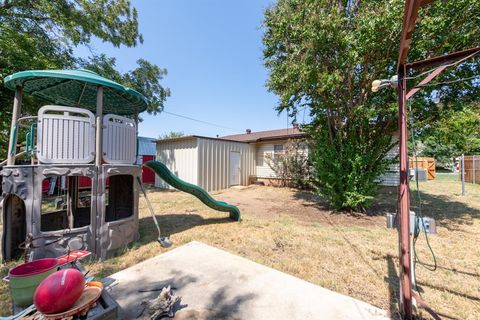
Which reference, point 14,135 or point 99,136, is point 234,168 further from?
point 14,135

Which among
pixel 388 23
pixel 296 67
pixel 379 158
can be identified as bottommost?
pixel 379 158

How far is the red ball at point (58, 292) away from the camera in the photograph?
180 centimetres

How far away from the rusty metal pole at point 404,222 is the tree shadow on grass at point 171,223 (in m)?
4.25

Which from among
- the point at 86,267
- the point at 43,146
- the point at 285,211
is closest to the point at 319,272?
the point at 86,267

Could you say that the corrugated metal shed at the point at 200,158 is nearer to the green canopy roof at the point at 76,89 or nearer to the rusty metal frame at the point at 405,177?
the green canopy roof at the point at 76,89

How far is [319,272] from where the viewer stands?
3.22m

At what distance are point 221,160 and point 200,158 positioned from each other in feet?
4.91

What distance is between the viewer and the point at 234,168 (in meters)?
13.1

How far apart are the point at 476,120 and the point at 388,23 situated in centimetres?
290

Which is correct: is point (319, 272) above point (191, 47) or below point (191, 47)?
below

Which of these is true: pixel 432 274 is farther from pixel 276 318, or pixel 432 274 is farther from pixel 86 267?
pixel 86 267

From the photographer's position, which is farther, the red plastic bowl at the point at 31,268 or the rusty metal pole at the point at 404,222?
the red plastic bowl at the point at 31,268

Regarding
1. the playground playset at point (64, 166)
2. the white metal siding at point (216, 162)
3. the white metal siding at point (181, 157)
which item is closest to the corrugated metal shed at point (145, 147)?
the white metal siding at point (181, 157)

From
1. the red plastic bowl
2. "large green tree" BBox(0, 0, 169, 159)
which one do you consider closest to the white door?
"large green tree" BBox(0, 0, 169, 159)
